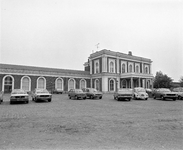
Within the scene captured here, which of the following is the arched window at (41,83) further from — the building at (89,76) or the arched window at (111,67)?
the arched window at (111,67)

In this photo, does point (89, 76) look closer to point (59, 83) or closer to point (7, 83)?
point (59, 83)

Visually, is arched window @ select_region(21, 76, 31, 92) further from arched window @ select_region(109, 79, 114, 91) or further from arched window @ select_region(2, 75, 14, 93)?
arched window @ select_region(109, 79, 114, 91)

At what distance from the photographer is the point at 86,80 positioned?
4316cm

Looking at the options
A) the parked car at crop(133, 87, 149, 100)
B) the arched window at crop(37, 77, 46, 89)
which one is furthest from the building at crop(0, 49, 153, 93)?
the parked car at crop(133, 87, 149, 100)

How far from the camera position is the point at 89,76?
43.9 m

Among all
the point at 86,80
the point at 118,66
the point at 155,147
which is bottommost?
the point at 155,147

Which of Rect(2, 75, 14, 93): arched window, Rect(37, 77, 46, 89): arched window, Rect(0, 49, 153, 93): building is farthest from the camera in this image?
Rect(37, 77, 46, 89): arched window

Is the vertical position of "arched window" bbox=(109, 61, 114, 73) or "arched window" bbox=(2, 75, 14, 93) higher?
"arched window" bbox=(109, 61, 114, 73)

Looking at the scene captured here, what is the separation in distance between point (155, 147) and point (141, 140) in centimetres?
58

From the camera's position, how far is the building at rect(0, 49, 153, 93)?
33.3 metres

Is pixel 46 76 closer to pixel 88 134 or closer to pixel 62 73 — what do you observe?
pixel 62 73

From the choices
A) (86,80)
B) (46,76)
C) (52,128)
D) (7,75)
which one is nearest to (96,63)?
(86,80)

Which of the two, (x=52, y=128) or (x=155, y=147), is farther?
(x=52, y=128)

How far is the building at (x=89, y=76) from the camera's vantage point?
1310 inches
